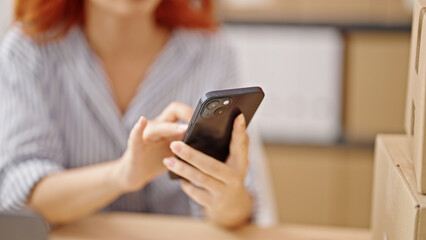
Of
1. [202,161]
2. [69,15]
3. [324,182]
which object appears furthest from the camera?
[324,182]

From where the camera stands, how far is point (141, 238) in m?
0.92

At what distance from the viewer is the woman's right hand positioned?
78 cm

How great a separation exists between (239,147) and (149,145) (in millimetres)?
138

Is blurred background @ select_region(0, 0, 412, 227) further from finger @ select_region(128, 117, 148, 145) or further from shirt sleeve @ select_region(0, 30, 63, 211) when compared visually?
finger @ select_region(128, 117, 148, 145)

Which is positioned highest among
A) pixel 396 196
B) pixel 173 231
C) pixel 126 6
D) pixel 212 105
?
pixel 126 6

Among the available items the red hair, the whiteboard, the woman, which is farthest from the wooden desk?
the whiteboard

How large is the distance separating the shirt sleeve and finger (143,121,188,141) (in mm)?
283

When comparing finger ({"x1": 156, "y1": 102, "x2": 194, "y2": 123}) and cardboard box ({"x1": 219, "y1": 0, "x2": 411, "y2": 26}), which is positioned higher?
cardboard box ({"x1": 219, "y1": 0, "x2": 411, "y2": 26})

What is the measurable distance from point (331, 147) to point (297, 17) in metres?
0.46

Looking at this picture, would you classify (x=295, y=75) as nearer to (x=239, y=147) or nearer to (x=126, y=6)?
(x=126, y=6)

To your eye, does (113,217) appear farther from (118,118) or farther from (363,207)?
(363,207)

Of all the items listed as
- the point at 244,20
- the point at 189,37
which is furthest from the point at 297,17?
the point at 189,37

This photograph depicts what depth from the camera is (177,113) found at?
2.66 feet


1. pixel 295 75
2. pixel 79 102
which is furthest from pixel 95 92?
pixel 295 75
